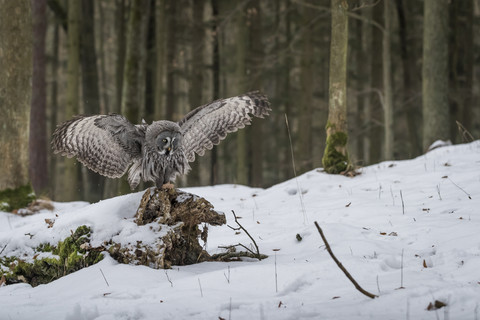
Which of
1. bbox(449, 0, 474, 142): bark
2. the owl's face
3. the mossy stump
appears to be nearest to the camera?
the mossy stump

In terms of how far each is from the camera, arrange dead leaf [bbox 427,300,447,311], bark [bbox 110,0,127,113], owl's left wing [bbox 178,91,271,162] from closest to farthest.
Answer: dead leaf [bbox 427,300,447,311], owl's left wing [bbox 178,91,271,162], bark [bbox 110,0,127,113]

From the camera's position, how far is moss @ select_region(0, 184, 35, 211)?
25.9 feet

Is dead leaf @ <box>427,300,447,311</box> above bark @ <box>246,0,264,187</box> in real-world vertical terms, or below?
below

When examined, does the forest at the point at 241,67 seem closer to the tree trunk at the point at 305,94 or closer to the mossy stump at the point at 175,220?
the tree trunk at the point at 305,94

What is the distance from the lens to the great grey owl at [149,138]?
516 centimetres

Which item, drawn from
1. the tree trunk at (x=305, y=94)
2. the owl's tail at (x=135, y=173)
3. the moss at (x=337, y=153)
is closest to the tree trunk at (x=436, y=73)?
the moss at (x=337, y=153)

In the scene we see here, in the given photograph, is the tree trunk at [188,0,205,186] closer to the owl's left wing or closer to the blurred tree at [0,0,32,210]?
the blurred tree at [0,0,32,210]

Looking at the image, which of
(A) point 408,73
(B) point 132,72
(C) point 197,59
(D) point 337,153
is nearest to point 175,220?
(D) point 337,153

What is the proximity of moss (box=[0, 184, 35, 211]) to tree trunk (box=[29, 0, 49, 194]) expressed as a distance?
4971 millimetres

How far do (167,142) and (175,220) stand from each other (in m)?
0.84

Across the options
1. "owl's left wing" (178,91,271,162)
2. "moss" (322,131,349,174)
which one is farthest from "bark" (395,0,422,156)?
"owl's left wing" (178,91,271,162)

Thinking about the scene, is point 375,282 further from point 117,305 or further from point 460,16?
point 460,16

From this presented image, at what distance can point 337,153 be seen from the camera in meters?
8.34

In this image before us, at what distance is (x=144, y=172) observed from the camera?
535 cm
